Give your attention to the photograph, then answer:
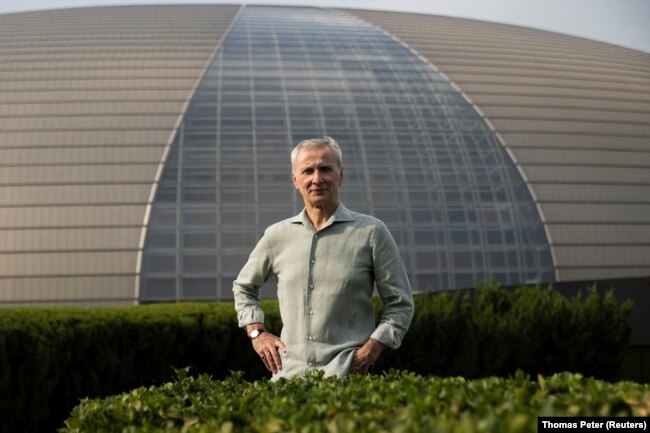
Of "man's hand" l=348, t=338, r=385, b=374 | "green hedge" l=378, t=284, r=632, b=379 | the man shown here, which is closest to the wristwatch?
the man

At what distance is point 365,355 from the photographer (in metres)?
5.34

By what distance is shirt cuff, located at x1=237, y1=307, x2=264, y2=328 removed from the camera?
5.68 m

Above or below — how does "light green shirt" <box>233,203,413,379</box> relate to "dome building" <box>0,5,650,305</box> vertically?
below

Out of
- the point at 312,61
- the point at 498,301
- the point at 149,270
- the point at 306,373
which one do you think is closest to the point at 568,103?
the point at 312,61

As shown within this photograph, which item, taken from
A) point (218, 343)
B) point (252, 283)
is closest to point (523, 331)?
point (218, 343)

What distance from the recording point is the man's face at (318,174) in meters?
5.43

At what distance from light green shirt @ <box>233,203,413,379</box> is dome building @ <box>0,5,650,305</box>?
17.0 m

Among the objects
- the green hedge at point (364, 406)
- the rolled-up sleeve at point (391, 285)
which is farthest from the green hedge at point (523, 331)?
the green hedge at point (364, 406)

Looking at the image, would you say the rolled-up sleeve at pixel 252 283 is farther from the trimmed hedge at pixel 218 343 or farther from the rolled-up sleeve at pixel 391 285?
the trimmed hedge at pixel 218 343

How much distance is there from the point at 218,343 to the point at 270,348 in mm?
10329

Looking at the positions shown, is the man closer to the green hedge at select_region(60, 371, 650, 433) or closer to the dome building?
the green hedge at select_region(60, 371, 650, 433)

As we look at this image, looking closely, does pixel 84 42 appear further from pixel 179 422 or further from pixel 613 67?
pixel 179 422

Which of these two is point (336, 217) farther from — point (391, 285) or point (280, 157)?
point (280, 157)

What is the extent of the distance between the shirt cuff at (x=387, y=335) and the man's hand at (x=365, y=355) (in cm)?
3
